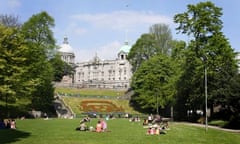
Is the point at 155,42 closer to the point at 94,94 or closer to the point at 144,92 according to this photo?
the point at 144,92

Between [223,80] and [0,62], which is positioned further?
[223,80]

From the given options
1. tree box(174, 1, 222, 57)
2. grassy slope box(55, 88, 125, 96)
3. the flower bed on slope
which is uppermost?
tree box(174, 1, 222, 57)

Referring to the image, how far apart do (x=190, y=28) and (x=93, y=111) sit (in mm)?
36421

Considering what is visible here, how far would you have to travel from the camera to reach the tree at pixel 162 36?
291 feet

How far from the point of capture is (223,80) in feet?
164

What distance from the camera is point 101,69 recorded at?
188 metres

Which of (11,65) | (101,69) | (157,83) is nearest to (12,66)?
(11,65)

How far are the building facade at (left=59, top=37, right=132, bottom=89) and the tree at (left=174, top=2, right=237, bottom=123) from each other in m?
115

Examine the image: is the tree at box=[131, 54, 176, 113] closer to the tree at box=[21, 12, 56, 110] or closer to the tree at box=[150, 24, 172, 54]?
the tree at box=[150, 24, 172, 54]

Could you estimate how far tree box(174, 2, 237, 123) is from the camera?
51.2 metres

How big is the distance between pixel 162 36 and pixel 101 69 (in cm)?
10033

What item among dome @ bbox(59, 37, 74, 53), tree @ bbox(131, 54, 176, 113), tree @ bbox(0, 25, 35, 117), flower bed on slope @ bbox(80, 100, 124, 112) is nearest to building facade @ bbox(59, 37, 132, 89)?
dome @ bbox(59, 37, 74, 53)

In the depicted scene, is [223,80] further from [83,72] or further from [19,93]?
[83,72]

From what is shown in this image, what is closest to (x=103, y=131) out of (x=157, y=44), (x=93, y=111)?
(x=93, y=111)
